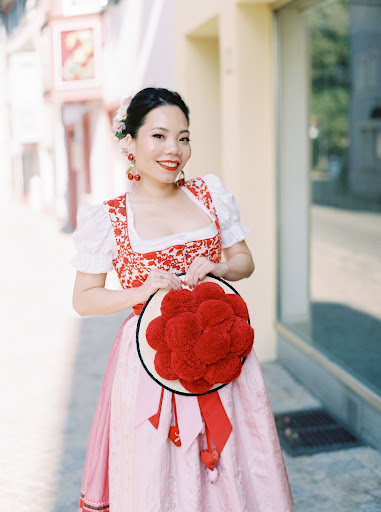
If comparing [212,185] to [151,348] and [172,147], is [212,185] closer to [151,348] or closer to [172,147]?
[172,147]

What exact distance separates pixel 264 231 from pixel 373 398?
70.1 inches

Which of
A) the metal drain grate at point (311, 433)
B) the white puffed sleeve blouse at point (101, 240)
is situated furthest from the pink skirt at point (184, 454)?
the metal drain grate at point (311, 433)

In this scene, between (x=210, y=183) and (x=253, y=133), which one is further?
(x=253, y=133)

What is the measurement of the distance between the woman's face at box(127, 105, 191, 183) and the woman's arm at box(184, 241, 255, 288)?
322 millimetres

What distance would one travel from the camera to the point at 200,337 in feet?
6.52

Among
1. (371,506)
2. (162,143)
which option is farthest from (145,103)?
(371,506)

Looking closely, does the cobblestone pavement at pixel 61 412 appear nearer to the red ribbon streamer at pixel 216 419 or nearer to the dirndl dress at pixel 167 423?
the dirndl dress at pixel 167 423

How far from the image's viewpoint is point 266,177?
5066 mm

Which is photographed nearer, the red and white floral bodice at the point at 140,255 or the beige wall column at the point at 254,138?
the red and white floral bodice at the point at 140,255

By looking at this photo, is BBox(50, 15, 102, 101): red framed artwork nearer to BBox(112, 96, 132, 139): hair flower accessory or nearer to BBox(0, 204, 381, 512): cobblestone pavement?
BBox(0, 204, 381, 512): cobblestone pavement

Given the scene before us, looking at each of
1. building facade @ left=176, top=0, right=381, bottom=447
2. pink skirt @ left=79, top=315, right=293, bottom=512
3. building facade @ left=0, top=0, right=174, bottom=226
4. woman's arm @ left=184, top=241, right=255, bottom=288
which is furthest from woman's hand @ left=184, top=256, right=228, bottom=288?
building facade @ left=0, top=0, right=174, bottom=226

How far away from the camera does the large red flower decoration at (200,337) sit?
77.9 inches

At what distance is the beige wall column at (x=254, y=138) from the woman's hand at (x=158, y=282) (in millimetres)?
2931

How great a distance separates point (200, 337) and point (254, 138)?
10.7 ft
